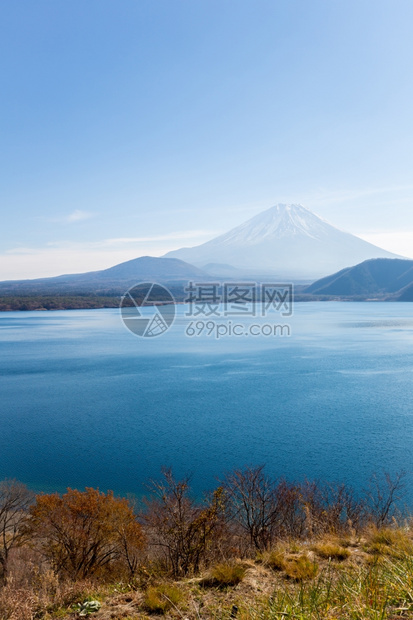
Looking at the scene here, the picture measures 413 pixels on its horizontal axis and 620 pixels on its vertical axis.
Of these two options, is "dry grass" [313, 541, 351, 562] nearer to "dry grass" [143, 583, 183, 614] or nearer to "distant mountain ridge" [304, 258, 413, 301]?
"dry grass" [143, 583, 183, 614]

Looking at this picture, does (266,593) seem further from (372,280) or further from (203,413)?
(372,280)

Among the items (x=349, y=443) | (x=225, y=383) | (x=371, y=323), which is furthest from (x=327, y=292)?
(x=349, y=443)

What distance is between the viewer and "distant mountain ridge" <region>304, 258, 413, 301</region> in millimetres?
97875

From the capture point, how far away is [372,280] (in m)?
102

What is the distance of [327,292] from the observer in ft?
339

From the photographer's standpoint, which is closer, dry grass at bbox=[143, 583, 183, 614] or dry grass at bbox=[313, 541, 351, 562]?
dry grass at bbox=[143, 583, 183, 614]

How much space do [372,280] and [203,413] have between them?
97.8m

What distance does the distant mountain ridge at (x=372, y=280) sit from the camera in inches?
3853

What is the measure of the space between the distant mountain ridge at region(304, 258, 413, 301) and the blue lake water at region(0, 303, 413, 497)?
247 ft

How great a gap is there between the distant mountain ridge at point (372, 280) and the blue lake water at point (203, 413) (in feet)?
247

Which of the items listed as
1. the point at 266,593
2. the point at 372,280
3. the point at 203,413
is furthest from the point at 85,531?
the point at 372,280

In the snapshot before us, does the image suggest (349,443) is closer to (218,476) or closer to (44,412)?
(218,476)

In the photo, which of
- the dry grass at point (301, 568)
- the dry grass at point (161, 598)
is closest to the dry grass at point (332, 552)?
the dry grass at point (301, 568)

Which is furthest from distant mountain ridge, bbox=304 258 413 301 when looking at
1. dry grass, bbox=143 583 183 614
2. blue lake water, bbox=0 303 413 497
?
dry grass, bbox=143 583 183 614
